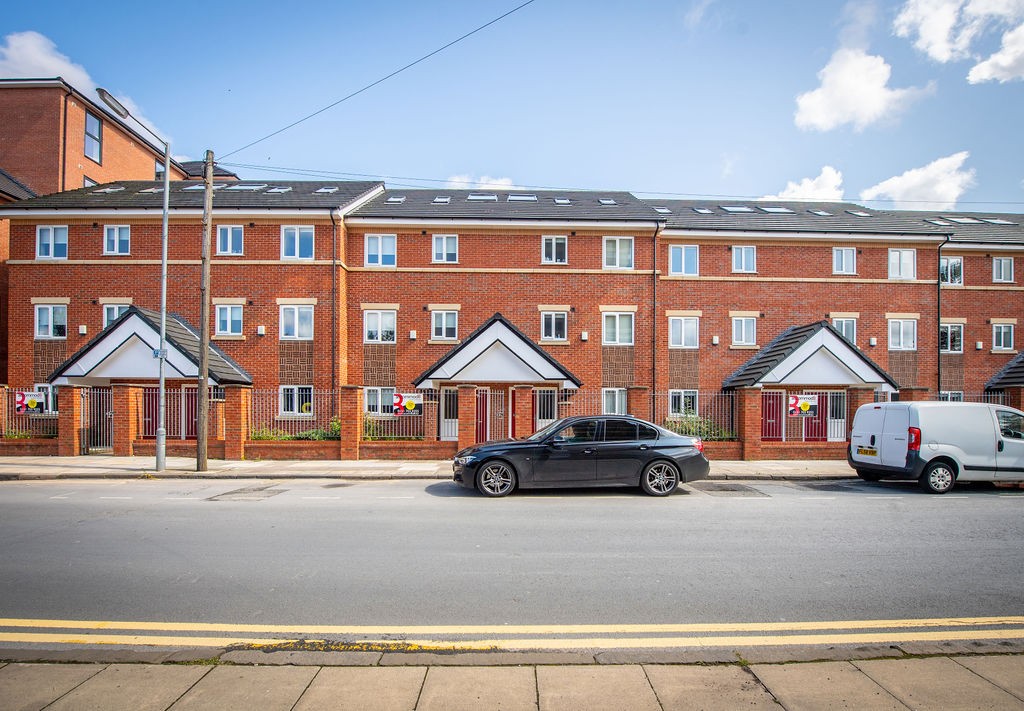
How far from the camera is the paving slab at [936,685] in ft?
10.8

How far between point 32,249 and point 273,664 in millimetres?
25829

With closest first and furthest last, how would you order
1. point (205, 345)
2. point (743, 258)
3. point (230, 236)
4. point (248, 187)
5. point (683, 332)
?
point (205, 345) → point (230, 236) → point (683, 332) → point (743, 258) → point (248, 187)

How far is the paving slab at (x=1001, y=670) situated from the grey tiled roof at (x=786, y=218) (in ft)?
67.5

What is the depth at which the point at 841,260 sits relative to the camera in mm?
23906

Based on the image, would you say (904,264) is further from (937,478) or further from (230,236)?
(230,236)

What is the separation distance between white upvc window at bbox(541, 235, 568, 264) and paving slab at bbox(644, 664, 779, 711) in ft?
66.2

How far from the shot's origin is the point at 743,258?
78.1 feet

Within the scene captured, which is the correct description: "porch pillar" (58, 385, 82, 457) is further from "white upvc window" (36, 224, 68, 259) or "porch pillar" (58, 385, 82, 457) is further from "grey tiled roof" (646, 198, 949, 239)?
"grey tiled roof" (646, 198, 949, 239)

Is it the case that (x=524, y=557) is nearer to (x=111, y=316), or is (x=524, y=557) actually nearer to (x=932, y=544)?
(x=932, y=544)

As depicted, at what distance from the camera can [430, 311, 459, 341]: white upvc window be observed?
22.9 metres

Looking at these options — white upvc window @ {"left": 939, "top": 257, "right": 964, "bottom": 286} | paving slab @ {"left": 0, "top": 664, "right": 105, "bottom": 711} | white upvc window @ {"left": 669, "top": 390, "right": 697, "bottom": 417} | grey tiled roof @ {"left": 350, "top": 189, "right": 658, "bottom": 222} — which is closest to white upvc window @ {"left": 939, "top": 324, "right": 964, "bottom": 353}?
white upvc window @ {"left": 939, "top": 257, "right": 964, "bottom": 286}

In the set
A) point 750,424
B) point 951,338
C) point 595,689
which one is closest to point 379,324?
point 750,424

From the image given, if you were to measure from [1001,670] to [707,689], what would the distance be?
193 cm

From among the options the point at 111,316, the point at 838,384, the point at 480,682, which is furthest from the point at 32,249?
the point at 838,384
